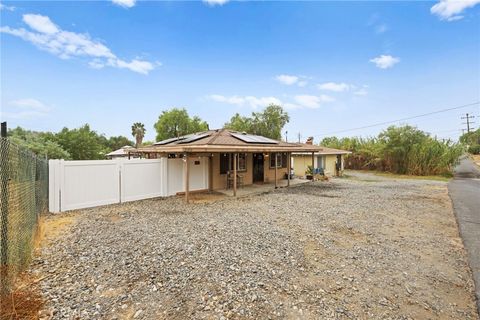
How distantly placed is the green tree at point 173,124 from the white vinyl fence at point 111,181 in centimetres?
2421

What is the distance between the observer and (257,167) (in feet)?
50.2

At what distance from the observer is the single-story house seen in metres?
20.9

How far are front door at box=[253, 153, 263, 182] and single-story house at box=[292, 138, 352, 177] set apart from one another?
5947 millimetres

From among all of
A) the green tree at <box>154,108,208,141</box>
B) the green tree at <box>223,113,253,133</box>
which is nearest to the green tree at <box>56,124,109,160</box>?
the green tree at <box>154,108,208,141</box>

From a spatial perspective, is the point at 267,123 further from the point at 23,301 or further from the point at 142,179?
the point at 23,301

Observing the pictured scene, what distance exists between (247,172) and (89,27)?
12.2m

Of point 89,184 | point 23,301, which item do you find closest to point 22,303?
point 23,301

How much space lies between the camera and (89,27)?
12.6 metres

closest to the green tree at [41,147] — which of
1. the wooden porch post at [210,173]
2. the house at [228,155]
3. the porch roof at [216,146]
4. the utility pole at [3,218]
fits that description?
the house at [228,155]

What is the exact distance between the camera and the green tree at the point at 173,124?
1345 inches

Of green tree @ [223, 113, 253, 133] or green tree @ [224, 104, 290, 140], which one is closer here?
green tree @ [224, 104, 290, 140]

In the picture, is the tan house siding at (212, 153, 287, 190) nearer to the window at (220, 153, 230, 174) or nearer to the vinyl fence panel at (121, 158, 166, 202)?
the window at (220, 153, 230, 174)

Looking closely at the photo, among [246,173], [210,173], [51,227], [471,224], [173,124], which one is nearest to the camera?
[51,227]

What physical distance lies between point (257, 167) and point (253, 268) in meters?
11.5
